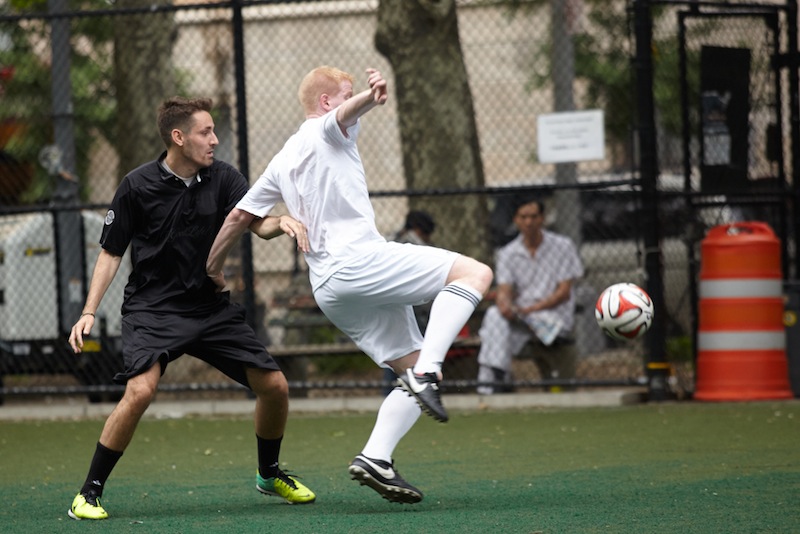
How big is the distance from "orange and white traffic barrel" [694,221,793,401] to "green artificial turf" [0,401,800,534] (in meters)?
0.30

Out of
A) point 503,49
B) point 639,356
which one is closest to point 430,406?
point 639,356

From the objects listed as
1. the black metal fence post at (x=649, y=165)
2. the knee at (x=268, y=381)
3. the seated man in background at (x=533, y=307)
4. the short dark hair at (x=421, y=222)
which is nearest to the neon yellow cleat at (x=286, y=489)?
the knee at (x=268, y=381)

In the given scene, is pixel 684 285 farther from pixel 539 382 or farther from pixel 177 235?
pixel 177 235

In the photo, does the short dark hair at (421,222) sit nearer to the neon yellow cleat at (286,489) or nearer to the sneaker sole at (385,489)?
the neon yellow cleat at (286,489)

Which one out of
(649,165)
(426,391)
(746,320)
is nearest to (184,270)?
(426,391)

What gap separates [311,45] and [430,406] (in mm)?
17848

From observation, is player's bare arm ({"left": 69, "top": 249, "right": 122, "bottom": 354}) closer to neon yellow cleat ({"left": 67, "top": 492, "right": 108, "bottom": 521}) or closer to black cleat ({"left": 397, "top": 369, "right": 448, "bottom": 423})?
neon yellow cleat ({"left": 67, "top": 492, "right": 108, "bottom": 521})

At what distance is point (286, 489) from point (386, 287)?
1.21 m

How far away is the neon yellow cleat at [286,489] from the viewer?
21.8 feet

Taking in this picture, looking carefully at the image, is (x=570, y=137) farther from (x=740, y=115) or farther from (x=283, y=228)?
(x=283, y=228)

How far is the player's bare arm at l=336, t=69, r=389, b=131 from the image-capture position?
578cm

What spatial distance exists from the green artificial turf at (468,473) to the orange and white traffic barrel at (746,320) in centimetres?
30

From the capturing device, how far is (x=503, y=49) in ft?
74.3

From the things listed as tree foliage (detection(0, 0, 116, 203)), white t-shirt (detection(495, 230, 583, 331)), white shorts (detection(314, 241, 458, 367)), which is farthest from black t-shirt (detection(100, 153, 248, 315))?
tree foliage (detection(0, 0, 116, 203))
